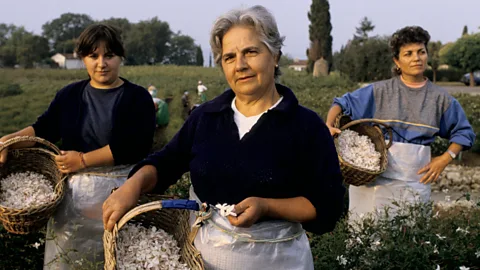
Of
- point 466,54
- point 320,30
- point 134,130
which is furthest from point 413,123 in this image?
point 466,54

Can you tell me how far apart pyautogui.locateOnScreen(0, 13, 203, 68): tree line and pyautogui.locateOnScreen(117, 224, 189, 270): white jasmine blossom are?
107ft

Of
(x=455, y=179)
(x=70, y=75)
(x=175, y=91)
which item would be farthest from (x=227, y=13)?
(x=70, y=75)

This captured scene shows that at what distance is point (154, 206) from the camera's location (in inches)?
62.5

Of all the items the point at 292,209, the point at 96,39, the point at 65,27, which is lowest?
the point at 292,209

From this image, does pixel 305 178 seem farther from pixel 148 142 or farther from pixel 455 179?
pixel 455 179

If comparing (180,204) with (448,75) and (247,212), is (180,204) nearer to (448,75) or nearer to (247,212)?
(247,212)

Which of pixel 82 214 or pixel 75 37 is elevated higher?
pixel 75 37

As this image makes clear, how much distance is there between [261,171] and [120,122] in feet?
4.58

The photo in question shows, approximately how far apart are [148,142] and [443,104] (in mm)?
1893

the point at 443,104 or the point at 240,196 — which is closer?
the point at 240,196

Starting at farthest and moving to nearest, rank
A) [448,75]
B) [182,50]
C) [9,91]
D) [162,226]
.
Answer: [182,50], [448,75], [9,91], [162,226]

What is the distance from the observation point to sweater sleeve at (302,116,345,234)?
5.61 ft

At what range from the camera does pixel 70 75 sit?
27.7 m

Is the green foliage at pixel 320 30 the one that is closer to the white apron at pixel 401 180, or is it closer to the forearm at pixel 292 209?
the white apron at pixel 401 180
